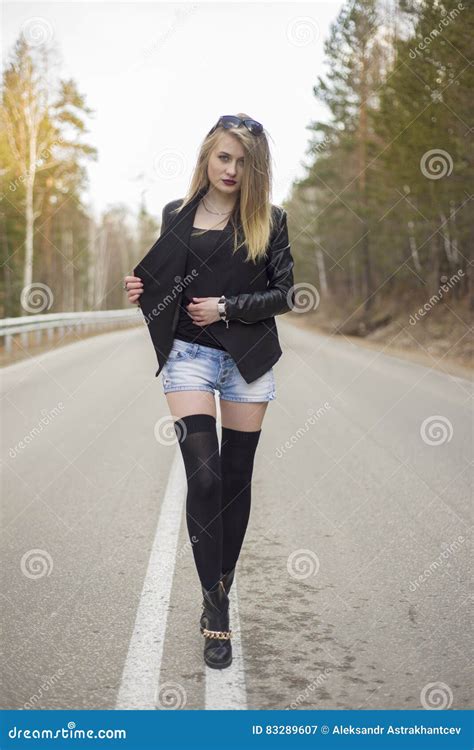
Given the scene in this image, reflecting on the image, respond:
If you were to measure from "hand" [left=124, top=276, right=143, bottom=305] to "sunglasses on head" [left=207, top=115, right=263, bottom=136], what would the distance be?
28.7 inches

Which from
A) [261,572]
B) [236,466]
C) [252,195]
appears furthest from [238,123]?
[261,572]

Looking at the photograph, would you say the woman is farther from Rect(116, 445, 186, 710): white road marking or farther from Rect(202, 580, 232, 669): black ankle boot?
Rect(116, 445, 186, 710): white road marking

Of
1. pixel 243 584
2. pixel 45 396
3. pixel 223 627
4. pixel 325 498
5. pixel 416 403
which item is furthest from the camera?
pixel 45 396

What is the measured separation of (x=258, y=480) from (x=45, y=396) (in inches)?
254

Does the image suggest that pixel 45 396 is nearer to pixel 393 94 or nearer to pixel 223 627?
pixel 223 627

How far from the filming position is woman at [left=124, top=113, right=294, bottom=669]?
3477 mm

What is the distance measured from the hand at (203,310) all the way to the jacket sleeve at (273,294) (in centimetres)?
5

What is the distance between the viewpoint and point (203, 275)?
3.55 m

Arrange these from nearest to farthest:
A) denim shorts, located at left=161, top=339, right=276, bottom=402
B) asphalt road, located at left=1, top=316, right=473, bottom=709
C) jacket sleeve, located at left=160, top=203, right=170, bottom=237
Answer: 1. asphalt road, located at left=1, top=316, right=473, bottom=709
2. denim shorts, located at left=161, top=339, right=276, bottom=402
3. jacket sleeve, located at left=160, top=203, right=170, bottom=237

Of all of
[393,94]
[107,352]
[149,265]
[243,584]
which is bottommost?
[107,352]

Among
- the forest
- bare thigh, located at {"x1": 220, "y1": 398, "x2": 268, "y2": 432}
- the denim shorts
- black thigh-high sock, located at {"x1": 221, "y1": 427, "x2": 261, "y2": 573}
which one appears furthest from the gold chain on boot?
the forest

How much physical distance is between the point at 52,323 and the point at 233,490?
926 inches
